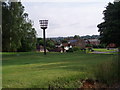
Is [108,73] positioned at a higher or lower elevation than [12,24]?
lower

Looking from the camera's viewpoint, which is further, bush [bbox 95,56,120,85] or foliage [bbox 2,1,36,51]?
foliage [bbox 2,1,36,51]

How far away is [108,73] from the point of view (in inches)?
281

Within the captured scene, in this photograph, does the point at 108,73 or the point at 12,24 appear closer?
the point at 108,73

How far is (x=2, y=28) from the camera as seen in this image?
2308 centimetres

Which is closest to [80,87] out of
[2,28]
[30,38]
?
[2,28]

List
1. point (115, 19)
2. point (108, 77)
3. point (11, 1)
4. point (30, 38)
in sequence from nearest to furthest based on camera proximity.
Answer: point (108, 77) < point (115, 19) < point (11, 1) < point (30, 38)

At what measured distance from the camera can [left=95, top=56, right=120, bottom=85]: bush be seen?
697 cm

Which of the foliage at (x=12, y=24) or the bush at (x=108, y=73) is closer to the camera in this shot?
the bush at (x=108, y=73)

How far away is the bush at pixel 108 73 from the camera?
274 inches

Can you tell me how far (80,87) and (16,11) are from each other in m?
19.8

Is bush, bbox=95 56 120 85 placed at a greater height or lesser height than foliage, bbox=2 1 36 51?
lesser

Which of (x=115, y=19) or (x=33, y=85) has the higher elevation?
(x=115, y=19)

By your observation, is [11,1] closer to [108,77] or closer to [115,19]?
[115,19]

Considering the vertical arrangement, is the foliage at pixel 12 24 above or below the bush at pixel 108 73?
above
